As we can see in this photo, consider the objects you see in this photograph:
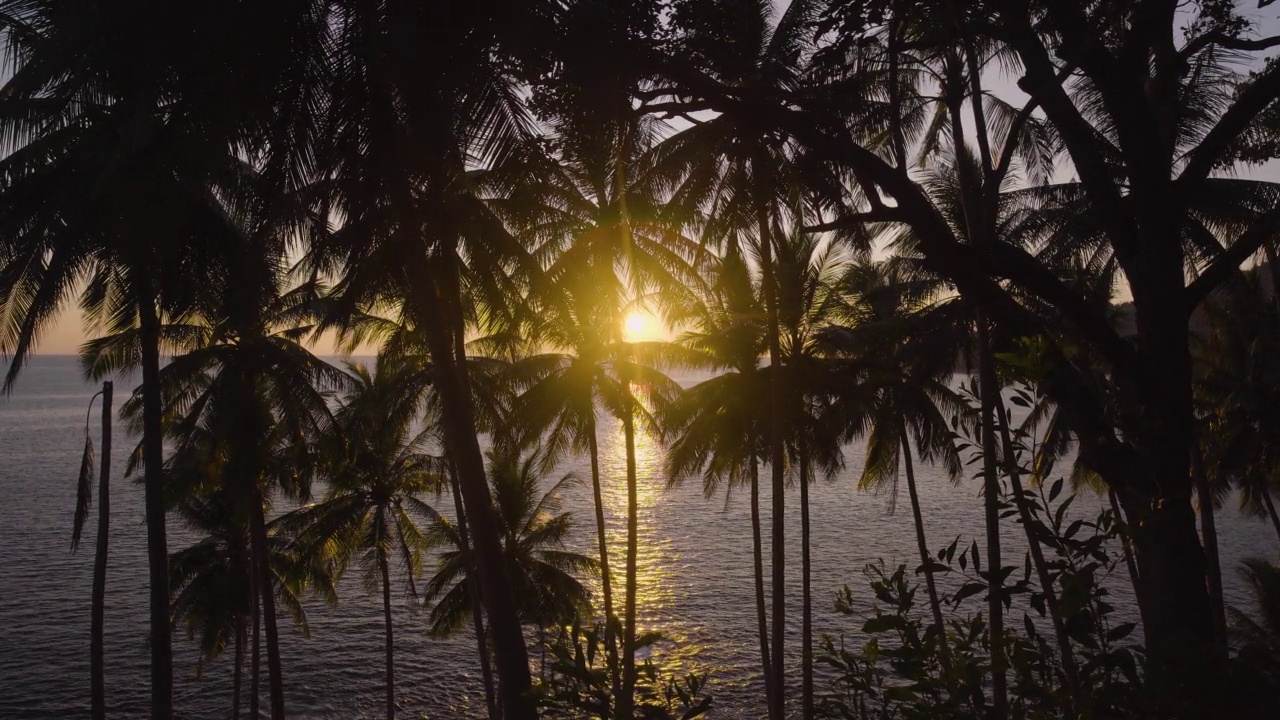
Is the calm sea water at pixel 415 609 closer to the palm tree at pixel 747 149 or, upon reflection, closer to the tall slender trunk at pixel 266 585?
the tall slender trunk at pixel 266 585

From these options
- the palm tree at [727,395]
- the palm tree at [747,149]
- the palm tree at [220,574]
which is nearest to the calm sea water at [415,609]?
the palm tree at [220,574]

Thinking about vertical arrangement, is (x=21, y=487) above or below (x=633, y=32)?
below

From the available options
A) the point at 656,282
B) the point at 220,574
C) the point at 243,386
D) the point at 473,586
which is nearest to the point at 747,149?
the point at 656,282

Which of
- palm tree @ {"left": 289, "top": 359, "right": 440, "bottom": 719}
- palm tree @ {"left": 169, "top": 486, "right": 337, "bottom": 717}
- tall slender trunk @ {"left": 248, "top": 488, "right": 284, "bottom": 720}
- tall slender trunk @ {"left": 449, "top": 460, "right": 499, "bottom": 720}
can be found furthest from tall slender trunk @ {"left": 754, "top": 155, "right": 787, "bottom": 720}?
palm tree @ {"left": 169, "top": 486, "right": 337, "bottom": 717}

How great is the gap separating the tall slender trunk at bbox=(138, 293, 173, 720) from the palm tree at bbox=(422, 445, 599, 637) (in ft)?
26.5

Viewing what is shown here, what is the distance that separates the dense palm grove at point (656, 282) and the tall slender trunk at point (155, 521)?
0.29 feet

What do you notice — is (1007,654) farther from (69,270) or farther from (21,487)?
(21,487)

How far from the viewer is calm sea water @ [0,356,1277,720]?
30734 millimetres

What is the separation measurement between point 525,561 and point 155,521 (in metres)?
10.4

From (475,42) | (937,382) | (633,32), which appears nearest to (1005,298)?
(633,32)

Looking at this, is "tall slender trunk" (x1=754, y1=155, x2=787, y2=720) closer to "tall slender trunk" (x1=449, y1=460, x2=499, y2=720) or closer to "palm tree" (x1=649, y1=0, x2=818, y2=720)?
"palm tree" (x1=649, y1=0, x2=818, y2=720)

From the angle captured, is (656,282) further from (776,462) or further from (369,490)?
(369,490)

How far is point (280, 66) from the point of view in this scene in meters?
7.64

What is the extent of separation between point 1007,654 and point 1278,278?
19.8 m
